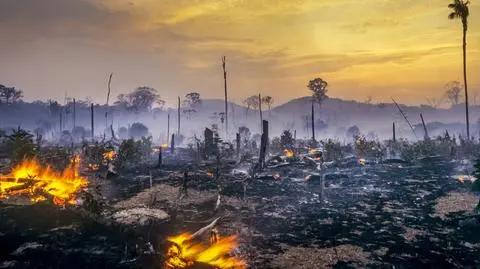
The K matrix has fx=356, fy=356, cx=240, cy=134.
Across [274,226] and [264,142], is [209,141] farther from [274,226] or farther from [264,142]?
[274,226]

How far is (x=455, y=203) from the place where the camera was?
17.2m

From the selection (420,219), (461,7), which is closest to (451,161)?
(461,7)

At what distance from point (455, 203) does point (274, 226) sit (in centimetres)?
960

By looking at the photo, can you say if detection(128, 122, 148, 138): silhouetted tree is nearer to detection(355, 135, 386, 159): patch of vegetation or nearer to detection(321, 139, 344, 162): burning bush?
detection(321, 139, 344, 162): burning bush

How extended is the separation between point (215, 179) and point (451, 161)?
77.1 ft

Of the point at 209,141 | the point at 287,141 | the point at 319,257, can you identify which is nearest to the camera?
the point at 319,257

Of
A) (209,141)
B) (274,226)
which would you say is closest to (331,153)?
(209,141)

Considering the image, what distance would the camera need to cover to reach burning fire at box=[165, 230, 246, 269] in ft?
30.6

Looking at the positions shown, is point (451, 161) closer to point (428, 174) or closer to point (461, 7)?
point (428, 174)

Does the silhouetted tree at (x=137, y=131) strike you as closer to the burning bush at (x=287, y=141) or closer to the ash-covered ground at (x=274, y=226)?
the burning bush at (x=287, y=141)

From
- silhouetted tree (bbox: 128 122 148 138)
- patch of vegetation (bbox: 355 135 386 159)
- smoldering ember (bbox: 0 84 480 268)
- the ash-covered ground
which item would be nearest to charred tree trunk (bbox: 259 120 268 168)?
smoldering ember (bbox: 0 84 480 268)

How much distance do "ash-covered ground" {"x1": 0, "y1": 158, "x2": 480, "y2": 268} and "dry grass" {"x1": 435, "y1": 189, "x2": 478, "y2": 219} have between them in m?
0.04

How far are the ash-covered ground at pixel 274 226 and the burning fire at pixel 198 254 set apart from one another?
0.34m

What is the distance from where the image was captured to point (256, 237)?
12.5 metres
